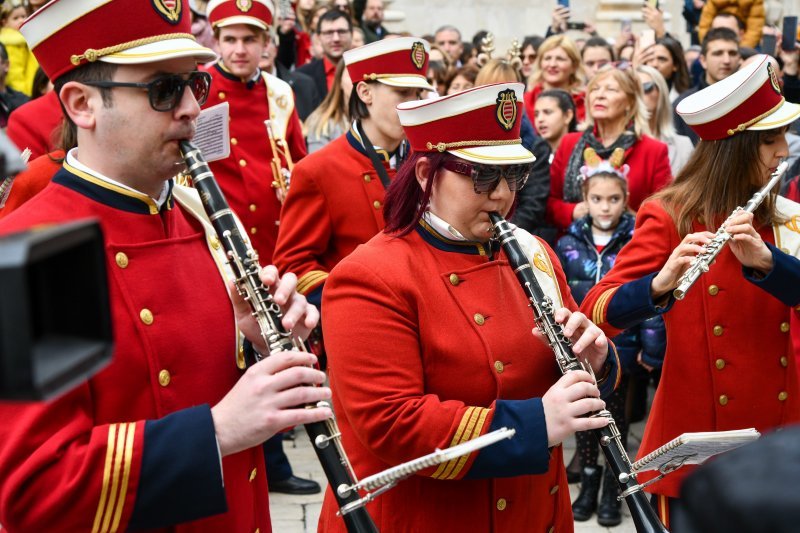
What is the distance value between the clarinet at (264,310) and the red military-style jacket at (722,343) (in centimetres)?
159

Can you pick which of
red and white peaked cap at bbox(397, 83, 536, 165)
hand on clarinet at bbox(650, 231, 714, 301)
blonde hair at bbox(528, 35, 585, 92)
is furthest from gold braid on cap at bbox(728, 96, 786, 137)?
blonde hair at bbox(528, 35, 585, 92)

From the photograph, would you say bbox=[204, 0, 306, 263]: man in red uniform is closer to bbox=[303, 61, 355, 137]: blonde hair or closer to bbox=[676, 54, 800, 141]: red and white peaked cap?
bbox=[303, 61, 355, 137]: blonde hair

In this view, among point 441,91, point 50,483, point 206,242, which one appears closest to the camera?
point 50,483

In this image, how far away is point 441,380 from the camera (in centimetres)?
299

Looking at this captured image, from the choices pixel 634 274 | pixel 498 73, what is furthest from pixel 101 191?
pixel 498 73

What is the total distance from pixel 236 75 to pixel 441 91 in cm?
378

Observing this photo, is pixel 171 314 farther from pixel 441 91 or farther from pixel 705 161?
pixel 441 91

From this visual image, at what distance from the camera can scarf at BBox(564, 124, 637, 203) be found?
22.9 ft

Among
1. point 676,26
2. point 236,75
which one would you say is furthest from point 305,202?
point 676,26

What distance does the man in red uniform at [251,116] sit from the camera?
20.9ft

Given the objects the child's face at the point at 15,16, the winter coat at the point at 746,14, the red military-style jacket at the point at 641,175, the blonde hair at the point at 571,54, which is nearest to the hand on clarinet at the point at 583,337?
the red military-style jacket at the point at 641,175

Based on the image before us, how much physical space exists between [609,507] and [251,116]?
9.74 ft

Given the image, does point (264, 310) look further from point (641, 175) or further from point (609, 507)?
point (641, 175)

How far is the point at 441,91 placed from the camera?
1012 centimetres
